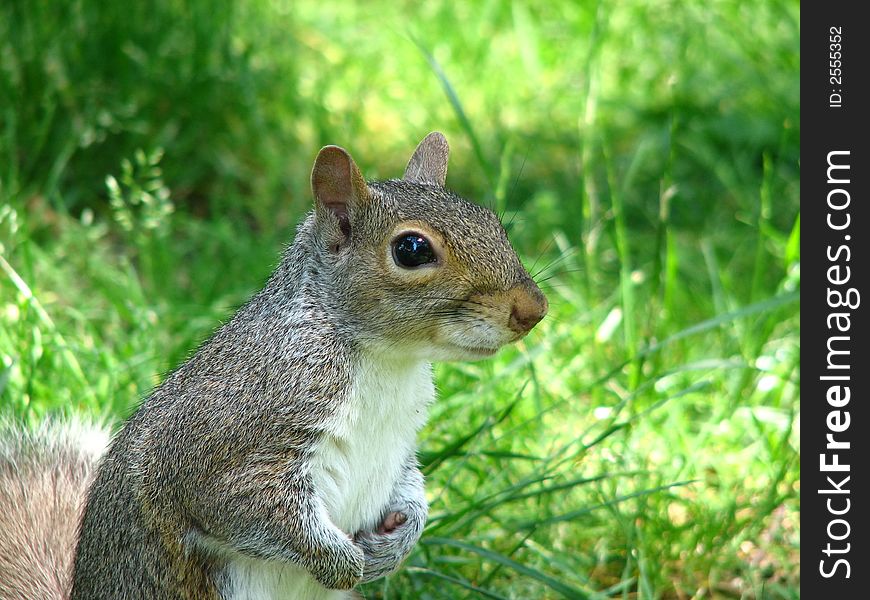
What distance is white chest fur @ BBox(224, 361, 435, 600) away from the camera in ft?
7.03

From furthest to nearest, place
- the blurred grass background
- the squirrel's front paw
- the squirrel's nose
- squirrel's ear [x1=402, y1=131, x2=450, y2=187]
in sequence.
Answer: the blurred grass background → squirrel's ear [x1=402, y1=131, x2=450, y2=187] → the squirrel's front paw → the squirrel's nose

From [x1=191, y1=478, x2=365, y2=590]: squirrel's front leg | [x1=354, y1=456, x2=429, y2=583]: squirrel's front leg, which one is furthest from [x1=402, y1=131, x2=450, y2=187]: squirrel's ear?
[x1=191, y1=478, x2=365, y2=590]: squirrel's front leg

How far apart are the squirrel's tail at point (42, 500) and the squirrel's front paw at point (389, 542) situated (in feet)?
Answer: 1.79

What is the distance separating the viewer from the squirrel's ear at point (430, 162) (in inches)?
94.3

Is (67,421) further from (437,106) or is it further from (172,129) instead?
(437,106)

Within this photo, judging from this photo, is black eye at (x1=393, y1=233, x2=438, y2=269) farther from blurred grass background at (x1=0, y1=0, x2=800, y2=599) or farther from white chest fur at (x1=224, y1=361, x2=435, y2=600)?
blurred grass background at (x1=0, y1=0, x2=800, y2=599)

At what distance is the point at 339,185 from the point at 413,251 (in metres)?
0.18

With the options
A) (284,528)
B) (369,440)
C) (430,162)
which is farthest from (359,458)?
(430,162)

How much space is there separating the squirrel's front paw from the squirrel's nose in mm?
433

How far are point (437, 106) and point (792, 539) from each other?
2.24 m

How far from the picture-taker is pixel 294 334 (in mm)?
2176
